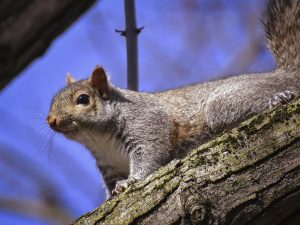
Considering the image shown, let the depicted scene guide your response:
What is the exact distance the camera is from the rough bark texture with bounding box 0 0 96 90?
2967 millimetres

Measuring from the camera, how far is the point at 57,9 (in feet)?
10.3

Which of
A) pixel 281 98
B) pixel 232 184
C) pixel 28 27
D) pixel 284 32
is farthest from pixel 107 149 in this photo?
pixel 232 184

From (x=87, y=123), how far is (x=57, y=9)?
0.92 m

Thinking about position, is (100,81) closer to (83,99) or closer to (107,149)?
(83,99)

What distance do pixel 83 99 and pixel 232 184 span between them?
1812mm

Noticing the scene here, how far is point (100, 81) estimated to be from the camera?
154 inches

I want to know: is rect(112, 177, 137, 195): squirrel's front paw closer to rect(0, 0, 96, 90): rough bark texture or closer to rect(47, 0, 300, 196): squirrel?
rect(47, 0, 300, 196): squirrel

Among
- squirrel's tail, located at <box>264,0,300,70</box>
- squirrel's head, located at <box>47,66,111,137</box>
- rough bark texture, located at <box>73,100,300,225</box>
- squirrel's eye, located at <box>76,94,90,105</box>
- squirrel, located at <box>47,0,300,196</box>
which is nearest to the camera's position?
rough bark texture, located at <box>73,100,300,225</box>

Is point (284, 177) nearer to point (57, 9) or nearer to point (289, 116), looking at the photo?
point (289, 116)

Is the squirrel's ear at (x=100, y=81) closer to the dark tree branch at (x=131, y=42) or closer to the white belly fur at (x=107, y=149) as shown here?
the white belly fur at (x=107, y=149)

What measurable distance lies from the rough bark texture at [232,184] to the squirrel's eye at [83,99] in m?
1.45

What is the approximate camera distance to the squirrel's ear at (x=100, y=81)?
3.89 meters

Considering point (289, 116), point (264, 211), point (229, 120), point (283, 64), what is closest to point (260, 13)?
point (283, 64)

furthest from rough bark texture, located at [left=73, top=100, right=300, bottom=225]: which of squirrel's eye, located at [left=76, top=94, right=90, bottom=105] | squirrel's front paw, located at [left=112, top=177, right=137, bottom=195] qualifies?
squirrel's eye, located at [left=76, top=94, right=90, bottom=105]
